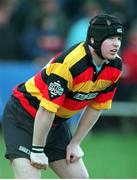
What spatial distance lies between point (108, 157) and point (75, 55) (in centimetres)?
490

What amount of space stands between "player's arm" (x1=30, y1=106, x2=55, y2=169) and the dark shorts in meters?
0.11

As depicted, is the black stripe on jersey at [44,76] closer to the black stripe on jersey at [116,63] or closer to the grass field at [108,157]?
the black stripe on jersey at [116,63]

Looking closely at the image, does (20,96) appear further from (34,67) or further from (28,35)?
(28,35)

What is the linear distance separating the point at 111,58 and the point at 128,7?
8221 millimetres

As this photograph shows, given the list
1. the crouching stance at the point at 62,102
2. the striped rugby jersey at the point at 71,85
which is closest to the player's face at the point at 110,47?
the crouching stance at the point at 62,102

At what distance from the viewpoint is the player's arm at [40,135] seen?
8211 mm

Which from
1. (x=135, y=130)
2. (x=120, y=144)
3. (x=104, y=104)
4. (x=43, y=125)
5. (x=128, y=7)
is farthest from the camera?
(x=128, y=7)

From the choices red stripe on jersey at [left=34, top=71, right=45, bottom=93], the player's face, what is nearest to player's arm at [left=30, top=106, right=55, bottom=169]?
red stripe on jersey at [left=34, top=71, right=45, bottom=93]

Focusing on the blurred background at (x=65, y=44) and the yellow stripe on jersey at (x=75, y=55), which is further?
the blurred background at (x=65, y=44)

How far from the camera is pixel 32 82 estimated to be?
866 centimetres

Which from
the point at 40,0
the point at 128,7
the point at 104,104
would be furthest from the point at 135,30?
the point at 104,104

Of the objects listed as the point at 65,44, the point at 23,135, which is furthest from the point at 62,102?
the point at 65,44

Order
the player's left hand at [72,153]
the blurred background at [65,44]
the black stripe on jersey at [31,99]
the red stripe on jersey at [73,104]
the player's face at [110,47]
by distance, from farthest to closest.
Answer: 1. the blurred background at [65,44]
2. the player's left hand at [72,153]
3. the black stripe on jersey at [31,99]
4. the red stripe on jersey at [73,104]
5. the player's face at [110,47]

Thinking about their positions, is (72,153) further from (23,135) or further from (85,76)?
(85,76)
